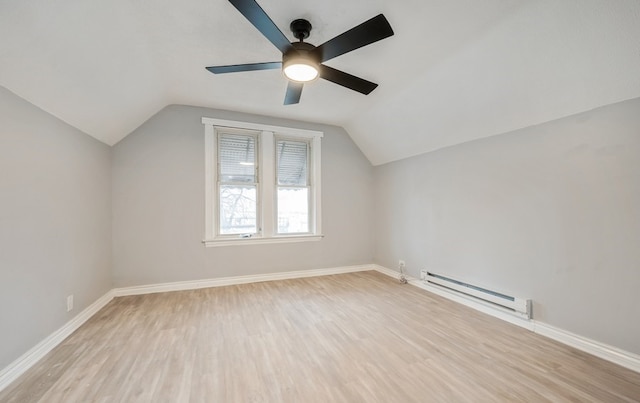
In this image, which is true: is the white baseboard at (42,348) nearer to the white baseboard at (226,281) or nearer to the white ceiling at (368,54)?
the white baseboard at (226,281)

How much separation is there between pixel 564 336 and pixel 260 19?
3.51m

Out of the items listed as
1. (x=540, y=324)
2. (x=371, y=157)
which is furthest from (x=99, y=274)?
(x=540, y=324)

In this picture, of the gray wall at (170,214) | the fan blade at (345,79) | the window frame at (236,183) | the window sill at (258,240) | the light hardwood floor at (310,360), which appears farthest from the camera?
the window frame at (236,183)

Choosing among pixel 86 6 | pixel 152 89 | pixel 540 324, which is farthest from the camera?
pixel 152 89

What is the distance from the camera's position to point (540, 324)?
7.89 ft

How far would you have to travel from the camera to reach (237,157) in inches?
161

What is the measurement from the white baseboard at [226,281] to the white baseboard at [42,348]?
491mm

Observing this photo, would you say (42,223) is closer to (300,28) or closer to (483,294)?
(300,28)

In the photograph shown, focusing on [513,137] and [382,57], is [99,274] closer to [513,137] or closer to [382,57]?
[382,57]

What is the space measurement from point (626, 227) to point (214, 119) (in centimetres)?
463

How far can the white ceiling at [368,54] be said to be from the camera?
1.67m

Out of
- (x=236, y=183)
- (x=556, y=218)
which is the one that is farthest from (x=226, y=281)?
(x=556, y=218)

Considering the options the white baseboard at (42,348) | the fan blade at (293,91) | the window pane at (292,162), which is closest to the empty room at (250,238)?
the white baseboard at (42,348)

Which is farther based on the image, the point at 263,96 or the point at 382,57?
the point at 263,96
